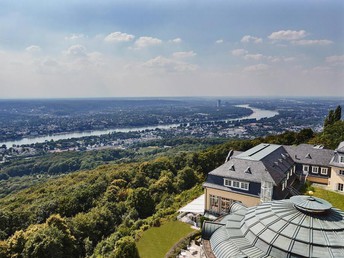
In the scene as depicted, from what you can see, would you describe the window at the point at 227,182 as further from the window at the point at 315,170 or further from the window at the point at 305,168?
the window at the point at 315,170

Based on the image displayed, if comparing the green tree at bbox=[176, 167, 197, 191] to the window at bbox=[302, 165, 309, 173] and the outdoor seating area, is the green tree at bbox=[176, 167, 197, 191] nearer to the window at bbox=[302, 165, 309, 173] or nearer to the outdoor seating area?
the window at bbox=[302, 165, 309, 173]

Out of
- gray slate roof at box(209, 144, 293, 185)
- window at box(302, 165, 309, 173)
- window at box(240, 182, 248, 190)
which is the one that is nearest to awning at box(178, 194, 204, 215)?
gray slate roof at box(209, 144, 293, 185)

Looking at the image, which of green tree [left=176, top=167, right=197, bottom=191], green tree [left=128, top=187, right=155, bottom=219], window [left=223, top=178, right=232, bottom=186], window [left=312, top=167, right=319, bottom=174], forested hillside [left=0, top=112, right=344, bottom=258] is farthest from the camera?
green tree [left=176, top=167, right=197, bottom=191]

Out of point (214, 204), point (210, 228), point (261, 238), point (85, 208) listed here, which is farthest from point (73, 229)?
point (261, 238)

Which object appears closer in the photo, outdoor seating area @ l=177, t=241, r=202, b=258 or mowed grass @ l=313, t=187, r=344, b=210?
outdoor seating area @ l=177, t=241, r=202, b=258

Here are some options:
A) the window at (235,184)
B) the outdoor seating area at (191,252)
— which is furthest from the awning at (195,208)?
the outdoor seating area at (191,252)

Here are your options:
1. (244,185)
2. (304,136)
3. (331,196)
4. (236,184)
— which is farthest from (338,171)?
(304,136)

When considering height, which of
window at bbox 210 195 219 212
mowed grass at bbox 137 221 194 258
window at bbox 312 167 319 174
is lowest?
mowed grass at bbox 137 221 194 258

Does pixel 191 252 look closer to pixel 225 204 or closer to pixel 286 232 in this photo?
pixel 225 204
